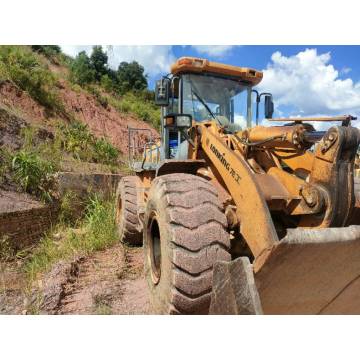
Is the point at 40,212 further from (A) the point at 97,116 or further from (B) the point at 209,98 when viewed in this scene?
(A) the point at 97,116

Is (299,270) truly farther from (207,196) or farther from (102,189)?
(102,189)

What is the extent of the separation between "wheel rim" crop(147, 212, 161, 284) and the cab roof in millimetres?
1892

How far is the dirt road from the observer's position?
3922 millimetres

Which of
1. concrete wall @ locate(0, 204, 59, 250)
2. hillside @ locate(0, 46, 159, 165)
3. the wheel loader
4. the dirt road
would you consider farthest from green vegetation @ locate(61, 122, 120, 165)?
the wheel loader

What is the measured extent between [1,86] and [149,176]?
30.2 feet

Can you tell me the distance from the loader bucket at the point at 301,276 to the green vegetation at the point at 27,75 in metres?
13.3

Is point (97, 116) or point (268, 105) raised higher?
point (97, 116)

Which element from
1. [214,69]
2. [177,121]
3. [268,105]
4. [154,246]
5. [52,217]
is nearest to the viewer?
[154,246]

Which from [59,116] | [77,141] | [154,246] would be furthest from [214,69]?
[59,116]

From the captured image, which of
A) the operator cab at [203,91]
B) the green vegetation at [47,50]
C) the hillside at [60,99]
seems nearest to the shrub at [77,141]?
the hillside at [60,99]

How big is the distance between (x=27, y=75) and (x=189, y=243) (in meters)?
13.5

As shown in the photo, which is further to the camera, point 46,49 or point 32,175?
point 46,49

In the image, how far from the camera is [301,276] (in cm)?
271

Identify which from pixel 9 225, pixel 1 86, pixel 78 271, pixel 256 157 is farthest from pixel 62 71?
pixel 256 157
